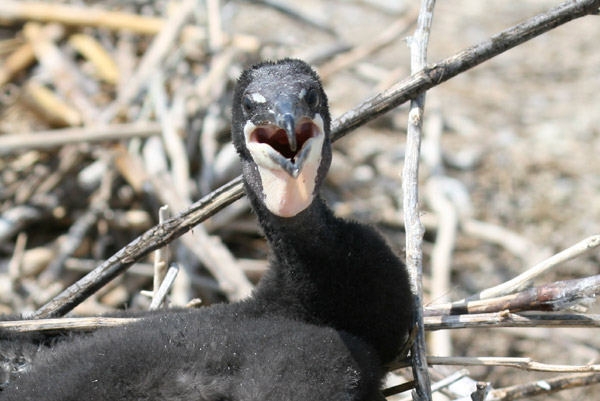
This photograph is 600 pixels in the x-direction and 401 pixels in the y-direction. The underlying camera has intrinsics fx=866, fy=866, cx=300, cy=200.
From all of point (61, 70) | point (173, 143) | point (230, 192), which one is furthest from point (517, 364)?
point (61, 70)

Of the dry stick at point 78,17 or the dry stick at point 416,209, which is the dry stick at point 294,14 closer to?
the dry stick at point 78,17

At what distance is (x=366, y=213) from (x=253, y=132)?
2.98m

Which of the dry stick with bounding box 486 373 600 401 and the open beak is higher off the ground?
the open beak

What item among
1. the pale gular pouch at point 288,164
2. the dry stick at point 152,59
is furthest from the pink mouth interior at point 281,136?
the dry stick at point 152,59

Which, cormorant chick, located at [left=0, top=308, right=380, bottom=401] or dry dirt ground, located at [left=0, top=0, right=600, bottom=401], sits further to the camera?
dry dirt ground, located at [left=0, top=0, right=600, bottom=401]

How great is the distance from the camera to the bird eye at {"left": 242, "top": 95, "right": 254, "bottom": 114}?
2.29 m

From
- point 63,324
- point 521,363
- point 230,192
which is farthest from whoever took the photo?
point 230,192

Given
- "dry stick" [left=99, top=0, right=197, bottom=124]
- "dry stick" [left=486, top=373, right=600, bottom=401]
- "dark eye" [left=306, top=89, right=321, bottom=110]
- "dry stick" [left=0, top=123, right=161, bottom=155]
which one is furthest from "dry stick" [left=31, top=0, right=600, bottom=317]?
"dry stick" [left=99, top=0, right=197, bottom=124]

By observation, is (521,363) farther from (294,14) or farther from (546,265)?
(294,14)

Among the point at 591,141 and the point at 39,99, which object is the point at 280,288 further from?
the point at 591,141

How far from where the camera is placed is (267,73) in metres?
2.37

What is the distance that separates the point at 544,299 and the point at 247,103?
3.06 ft

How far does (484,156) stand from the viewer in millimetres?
5887

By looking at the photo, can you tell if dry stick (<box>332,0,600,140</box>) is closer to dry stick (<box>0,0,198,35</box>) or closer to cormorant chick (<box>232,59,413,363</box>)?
cormorant chick (<box>232,59,413,363</box>)
